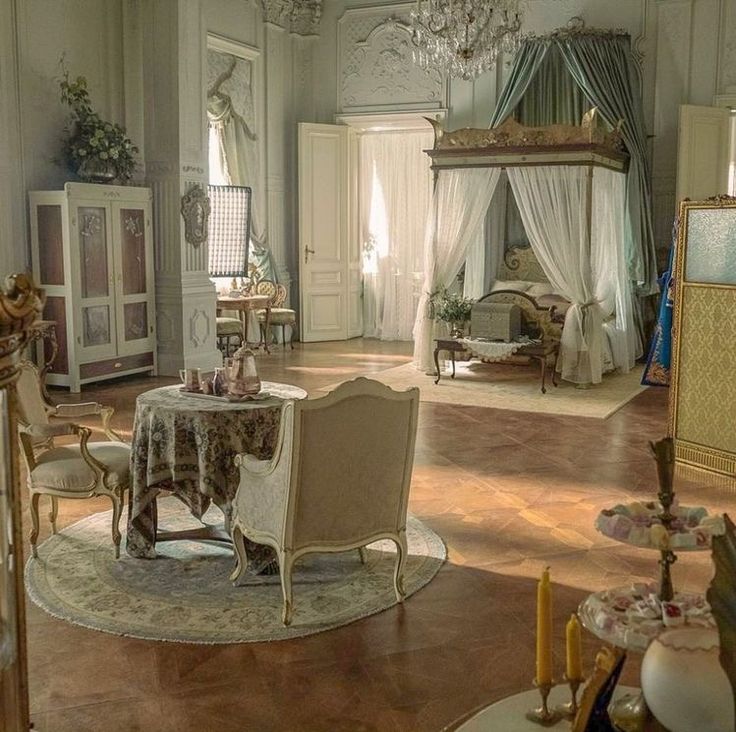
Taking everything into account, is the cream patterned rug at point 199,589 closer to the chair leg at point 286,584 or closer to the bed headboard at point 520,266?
the chair leg at point 286,584

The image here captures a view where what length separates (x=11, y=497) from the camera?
145 centimetres

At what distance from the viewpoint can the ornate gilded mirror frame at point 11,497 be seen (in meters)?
1.40

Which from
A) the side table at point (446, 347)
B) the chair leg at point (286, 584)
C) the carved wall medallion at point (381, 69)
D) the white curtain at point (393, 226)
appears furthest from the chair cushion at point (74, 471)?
the white curtain at point (393, 226)

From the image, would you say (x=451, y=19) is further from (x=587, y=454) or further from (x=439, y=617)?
(x=439, y=617)

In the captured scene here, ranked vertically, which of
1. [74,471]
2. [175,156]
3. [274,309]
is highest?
[175,156]

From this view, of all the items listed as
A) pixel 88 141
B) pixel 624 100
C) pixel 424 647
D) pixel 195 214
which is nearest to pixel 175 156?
pixel 195 214

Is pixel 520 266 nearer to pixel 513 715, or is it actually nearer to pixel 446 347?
pixel 446 347

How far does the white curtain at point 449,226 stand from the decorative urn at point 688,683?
798 centimetres

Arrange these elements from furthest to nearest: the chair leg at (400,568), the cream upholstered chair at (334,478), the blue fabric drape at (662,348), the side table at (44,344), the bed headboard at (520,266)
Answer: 1. the bed headboard at (520,266)
2. the blue fabric drape at (662,348)
3. the side table at (44,344)
4. the chair leg at (400,568)
5. the cream upholstered chair at (334,478)

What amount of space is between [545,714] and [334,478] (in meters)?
1.84

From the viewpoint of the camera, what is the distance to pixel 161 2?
892cm

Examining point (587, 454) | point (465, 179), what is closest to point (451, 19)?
point (465, 179)

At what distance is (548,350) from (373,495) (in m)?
5.15

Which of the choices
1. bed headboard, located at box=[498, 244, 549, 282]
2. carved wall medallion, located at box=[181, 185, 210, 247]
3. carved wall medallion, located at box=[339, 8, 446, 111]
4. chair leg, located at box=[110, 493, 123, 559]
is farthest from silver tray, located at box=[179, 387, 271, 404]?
carved wall medallion, located at box=[339, 8, 446, 111]
